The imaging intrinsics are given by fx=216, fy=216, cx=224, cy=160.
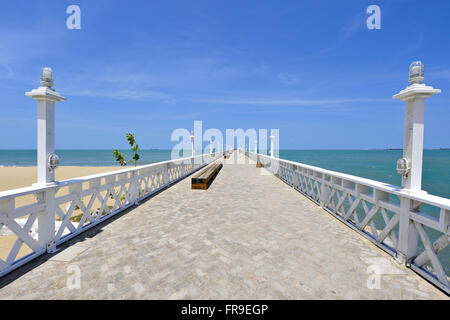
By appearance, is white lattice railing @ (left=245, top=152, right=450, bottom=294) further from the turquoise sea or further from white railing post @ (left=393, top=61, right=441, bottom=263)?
the turquoise sea

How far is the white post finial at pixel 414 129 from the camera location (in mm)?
2977

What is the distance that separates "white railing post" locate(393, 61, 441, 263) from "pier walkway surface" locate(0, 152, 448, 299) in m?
0.33

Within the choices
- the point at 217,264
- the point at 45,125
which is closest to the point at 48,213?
the point at 45,125

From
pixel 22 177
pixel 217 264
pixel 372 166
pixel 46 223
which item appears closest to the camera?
pixel 217 264

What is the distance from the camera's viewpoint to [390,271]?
2.85 meters

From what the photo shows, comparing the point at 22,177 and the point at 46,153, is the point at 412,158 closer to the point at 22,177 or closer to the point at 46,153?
the point at 46,153

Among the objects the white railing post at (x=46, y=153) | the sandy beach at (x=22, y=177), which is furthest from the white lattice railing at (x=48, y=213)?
the sandy beach at (x=22, y=177)

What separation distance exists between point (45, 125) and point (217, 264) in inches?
131

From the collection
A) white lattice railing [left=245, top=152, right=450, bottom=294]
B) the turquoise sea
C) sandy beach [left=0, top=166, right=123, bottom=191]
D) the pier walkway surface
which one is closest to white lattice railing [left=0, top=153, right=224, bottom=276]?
the pier walkway surface

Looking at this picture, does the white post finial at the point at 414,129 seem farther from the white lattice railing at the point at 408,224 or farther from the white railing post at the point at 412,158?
the white lattice railing at the point at 408,224

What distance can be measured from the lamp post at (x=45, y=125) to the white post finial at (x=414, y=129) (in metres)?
5.22

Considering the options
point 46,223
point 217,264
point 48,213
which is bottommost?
point 217,264

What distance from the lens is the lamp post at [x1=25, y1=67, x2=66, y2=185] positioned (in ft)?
10.8

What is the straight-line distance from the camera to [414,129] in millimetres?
3018
